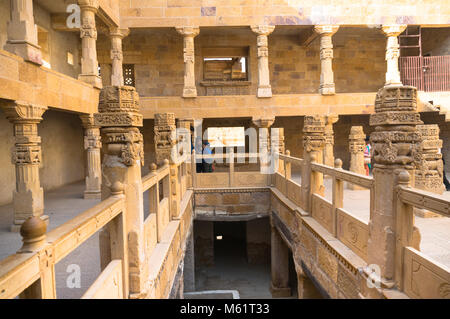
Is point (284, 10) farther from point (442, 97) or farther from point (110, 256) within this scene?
point (110, 256)

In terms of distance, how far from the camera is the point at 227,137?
15523mm

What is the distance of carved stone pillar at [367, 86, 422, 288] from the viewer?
320 cm

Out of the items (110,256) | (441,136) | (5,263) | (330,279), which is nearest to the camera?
(5,263)

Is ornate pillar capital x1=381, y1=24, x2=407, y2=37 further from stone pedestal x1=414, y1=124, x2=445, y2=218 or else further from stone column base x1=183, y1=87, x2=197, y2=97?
stone column base x1=183, y1=87, x2=197, y2=97

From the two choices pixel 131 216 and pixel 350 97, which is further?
pixel 350 97

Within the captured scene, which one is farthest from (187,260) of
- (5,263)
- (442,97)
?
(442,97)

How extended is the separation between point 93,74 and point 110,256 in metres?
6.99

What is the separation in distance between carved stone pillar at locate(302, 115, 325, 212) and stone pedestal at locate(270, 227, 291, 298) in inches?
131

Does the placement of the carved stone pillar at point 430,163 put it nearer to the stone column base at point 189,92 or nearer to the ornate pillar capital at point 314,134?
the ornate pillar capital at point 314,134

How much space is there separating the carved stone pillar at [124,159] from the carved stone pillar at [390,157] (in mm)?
2373

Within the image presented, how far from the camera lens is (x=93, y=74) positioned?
8.66 metres

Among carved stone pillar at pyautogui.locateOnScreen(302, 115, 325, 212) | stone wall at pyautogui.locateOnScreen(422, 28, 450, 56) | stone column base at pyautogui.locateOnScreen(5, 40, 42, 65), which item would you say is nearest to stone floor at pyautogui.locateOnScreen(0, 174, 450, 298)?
carved stone pillar at pyautogui.locateOnScreen(302, 115, 325, 212)

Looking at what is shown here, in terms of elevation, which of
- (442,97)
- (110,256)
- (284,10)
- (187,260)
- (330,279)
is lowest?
(187,260)

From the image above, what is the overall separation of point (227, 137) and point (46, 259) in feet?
46.2
